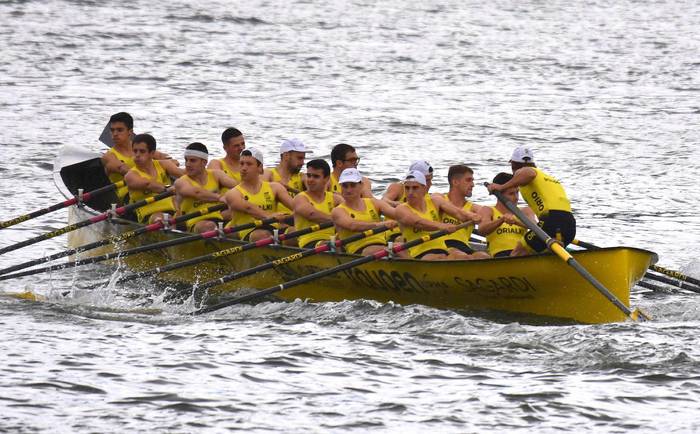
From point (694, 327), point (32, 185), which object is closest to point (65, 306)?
point (694, 327)

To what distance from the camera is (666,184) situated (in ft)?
86.2

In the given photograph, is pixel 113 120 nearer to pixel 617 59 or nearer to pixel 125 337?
pixel 125 337

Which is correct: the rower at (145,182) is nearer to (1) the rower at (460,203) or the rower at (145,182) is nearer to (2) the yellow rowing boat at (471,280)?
(2) the yellow rowing boat at (471,280)

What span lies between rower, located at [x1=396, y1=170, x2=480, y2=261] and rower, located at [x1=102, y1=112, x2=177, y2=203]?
501 centimetres

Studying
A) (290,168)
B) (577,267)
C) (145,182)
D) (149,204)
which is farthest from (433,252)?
(145,182)

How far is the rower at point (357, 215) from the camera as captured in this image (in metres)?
15.8

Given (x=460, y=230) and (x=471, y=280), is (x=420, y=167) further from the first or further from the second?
(x=471, y=280)

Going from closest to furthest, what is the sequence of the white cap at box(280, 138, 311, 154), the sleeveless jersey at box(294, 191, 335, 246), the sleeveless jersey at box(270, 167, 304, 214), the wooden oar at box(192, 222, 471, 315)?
the wooden oar at box(192, 222, 471, 315) → the sleeveless jersey at box(294, 191, 335, 246) → the sleeveless jersey at box(270, 167, 304, 214) → the white cap at box(280, 138, 311, 154)

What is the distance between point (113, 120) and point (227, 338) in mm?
5397

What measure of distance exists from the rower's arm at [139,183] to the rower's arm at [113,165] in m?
0.59

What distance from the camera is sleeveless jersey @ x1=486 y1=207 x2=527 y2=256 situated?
619 inches

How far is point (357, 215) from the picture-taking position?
16.1 m

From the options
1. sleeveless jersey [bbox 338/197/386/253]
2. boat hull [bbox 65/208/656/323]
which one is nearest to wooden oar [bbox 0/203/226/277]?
boat hull [bbox 65/208/656/323]

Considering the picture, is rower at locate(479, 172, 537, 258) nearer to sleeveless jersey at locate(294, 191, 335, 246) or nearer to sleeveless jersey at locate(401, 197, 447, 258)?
sleeveless jersey at locate(401, 197, 447, 258)
